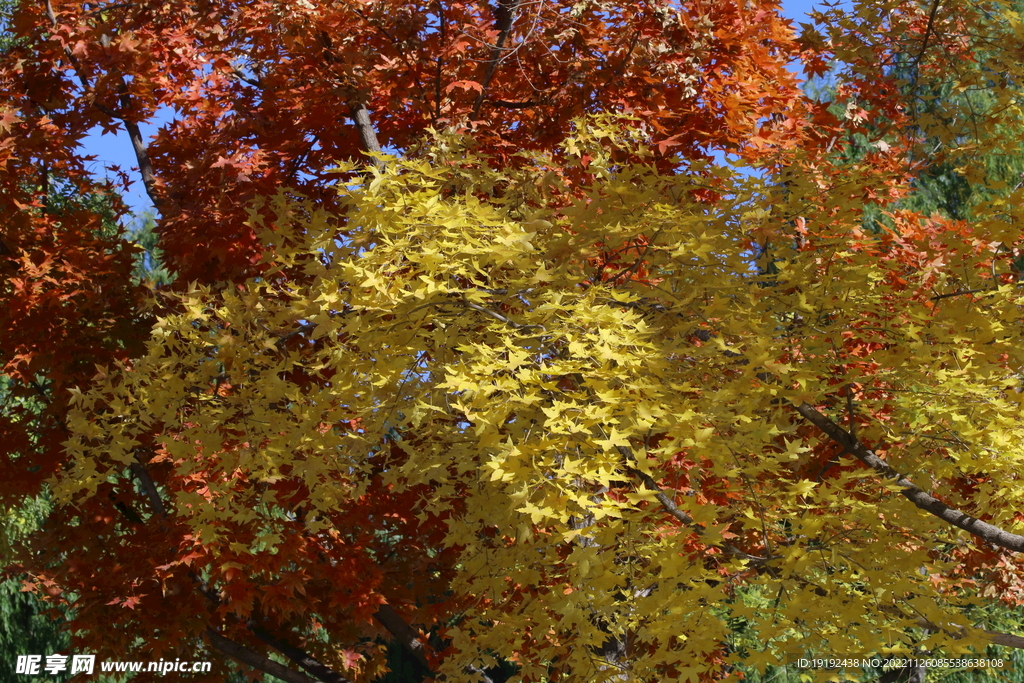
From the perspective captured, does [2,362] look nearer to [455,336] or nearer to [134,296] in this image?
[134,296]

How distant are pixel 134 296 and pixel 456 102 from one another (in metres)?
2.78

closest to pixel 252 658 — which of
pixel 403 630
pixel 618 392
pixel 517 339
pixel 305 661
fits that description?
pixel 305 661

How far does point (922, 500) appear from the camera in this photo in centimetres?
414

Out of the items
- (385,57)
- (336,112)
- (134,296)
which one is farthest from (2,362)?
(385,57)

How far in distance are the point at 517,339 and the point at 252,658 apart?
153 inches

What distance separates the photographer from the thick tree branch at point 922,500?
3.85 metres

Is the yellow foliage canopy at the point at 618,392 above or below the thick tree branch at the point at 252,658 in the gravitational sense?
above

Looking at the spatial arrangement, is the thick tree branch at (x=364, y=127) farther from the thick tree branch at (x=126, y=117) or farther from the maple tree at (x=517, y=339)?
the thick tree branch at (x=126, y=117)

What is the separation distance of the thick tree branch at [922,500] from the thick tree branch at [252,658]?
4.13 meters

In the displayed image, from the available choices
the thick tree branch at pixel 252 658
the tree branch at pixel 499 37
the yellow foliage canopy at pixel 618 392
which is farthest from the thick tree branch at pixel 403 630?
the tree branch at pixel 499 37

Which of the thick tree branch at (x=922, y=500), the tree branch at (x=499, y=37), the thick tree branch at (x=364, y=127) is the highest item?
the tree branch at (x=499, y=37)

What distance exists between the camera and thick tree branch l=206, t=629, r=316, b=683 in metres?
6.11

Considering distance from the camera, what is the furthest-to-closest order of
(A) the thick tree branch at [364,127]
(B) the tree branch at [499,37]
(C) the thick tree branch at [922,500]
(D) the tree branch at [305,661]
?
(D) the tree branch at [305,661] → (A) the thick tree branch at [364,127] → (B) the tree branch at [499,37] → (C) the thick tree branch at [922,500]

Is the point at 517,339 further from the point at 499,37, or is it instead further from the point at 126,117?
the point at 126,117
